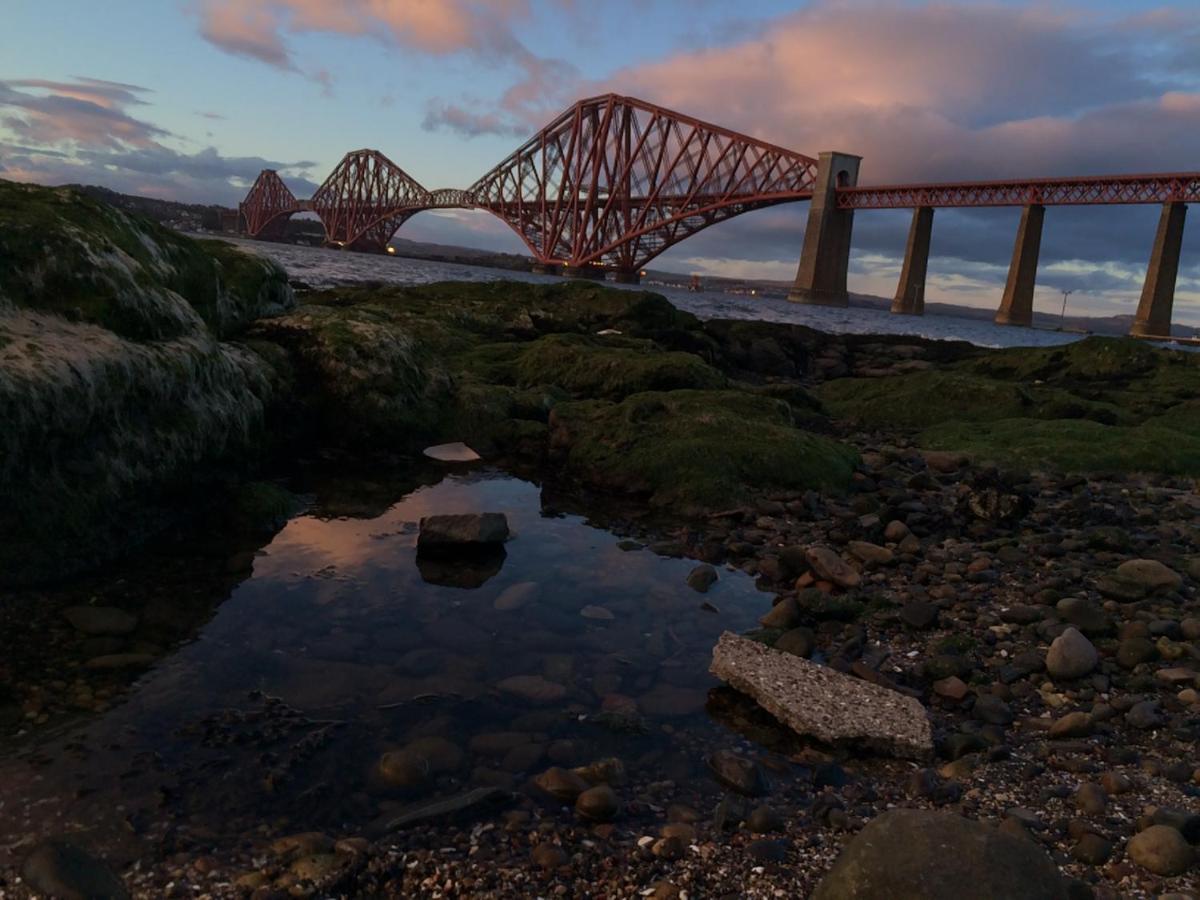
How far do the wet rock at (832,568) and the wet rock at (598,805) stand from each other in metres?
3.04

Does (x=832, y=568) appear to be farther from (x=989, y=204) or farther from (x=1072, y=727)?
(x=989, y=204)

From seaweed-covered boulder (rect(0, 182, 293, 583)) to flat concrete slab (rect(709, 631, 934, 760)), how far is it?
162 inches

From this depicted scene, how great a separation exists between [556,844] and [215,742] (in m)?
1.61

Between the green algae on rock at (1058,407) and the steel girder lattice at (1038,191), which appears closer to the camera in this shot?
the green algae on rock at (1058,407)

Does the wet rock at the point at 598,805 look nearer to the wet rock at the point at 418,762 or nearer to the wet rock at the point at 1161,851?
the wet rock at the point at 418,762

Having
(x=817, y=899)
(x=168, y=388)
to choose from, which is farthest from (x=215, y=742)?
(x=168, y=388)

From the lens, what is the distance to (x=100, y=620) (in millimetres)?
4133

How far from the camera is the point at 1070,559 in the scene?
235 inches

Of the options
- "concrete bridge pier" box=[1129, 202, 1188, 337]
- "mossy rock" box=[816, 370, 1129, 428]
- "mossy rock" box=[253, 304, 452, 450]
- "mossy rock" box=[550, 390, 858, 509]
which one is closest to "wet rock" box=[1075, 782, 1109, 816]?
"mossy rock" box=[550, 390, 858, 509]

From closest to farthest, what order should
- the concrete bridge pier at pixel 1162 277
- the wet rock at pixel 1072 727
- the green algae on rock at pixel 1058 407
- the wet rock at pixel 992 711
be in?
1. the wet rock at pixel 1072 727
2. the wet rock at pixel 992 711
3. the green algae on rock at pixel 1058 407
4. the concrete bridge pier at pixel 1162 277

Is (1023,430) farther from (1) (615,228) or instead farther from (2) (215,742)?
(1) (615,228)

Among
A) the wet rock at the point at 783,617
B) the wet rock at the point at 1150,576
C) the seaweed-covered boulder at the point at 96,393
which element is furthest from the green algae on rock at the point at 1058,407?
the seaweed-covered boulder at the point at 96,393

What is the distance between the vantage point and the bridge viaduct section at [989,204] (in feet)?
235

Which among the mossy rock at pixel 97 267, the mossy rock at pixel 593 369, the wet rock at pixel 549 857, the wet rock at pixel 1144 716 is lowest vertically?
the wet rock at pixel 549 857
